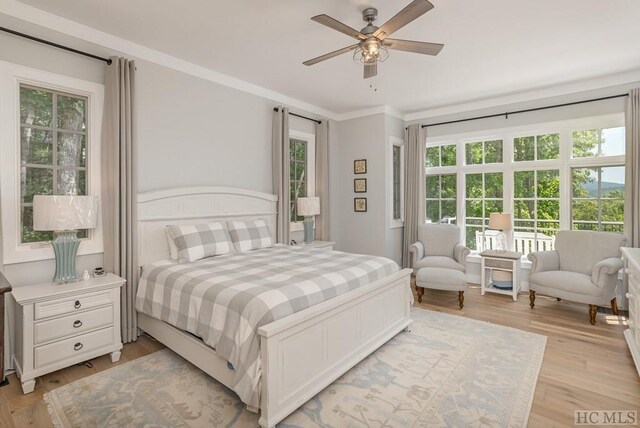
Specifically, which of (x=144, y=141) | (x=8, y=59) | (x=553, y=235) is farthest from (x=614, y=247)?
(x=8, y=59)

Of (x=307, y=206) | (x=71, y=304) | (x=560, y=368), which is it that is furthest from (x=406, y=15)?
(x=71, y=304)

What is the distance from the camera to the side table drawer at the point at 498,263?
4.59 m

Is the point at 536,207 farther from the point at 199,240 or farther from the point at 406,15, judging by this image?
the point at 199,240

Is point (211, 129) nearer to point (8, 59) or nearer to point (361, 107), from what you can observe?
point (8, 59)

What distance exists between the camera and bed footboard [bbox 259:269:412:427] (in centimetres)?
192

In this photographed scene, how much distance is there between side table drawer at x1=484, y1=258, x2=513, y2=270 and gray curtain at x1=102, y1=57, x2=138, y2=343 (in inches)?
175

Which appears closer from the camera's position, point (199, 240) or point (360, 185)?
point (199, 240)

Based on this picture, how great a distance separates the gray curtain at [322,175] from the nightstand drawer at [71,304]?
10.8 ft

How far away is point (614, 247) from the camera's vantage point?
155 inches

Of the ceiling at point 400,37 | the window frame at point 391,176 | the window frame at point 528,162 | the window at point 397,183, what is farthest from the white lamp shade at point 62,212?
the window frame at point 528,162

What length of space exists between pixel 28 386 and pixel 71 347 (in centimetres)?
32

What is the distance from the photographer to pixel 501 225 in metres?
4.66

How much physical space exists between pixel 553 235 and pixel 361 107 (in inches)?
137

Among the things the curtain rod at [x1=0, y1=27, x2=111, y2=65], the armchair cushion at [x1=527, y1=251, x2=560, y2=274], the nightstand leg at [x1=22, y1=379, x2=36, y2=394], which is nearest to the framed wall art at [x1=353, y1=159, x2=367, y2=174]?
the armchair cushion at [x1=527, y1=251, x2=560, y2=274]
